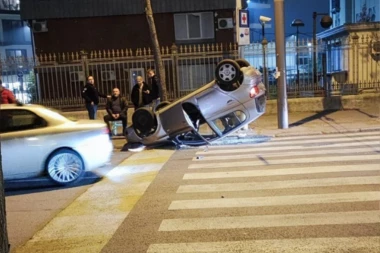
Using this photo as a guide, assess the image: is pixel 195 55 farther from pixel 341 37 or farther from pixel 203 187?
pixel 203 187

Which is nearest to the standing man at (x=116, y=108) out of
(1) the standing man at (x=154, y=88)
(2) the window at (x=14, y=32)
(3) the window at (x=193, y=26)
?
(1) the standing man at (x=154, y=88)

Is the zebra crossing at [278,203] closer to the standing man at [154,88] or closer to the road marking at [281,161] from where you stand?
the road marking at [281,161]

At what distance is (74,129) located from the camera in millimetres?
8383

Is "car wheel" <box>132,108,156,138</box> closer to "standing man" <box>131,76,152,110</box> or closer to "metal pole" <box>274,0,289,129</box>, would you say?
"standing man" <box>131,76,152,110</box>

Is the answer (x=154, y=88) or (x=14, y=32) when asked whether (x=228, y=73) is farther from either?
(x=14, y=32)

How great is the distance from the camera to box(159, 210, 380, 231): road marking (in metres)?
5.49

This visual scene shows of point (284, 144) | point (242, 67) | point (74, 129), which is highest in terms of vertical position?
point (242, 67)

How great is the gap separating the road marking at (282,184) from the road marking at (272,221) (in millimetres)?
1371

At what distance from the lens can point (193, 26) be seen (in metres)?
24.7

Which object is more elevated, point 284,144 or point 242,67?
point 242,67

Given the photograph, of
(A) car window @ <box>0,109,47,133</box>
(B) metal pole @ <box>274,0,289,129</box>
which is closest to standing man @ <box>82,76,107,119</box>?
(B) metal pole @ <box>274,0,289,129</box>

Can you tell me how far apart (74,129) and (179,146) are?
369 cm

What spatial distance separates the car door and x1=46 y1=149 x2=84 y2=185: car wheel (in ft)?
0.71

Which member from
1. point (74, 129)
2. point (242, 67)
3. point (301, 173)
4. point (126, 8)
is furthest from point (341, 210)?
point (126, 8)
